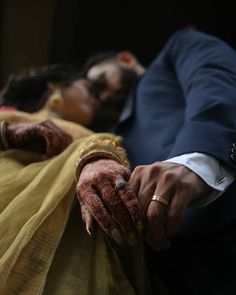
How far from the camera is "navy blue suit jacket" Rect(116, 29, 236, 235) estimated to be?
0.69 meters

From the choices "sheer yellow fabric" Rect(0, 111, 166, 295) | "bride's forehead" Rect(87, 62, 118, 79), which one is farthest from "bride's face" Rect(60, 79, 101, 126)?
"sheer yellow fabric" Rect(0, 111, 166, 295)

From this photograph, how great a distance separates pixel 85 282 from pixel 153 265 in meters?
0.16

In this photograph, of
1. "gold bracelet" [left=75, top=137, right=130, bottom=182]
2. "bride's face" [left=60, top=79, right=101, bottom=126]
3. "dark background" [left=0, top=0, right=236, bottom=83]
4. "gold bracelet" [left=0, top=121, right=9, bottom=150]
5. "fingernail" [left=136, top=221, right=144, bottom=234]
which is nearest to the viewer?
"fingernail" [left=136, top=221, right=144, bottom=234]

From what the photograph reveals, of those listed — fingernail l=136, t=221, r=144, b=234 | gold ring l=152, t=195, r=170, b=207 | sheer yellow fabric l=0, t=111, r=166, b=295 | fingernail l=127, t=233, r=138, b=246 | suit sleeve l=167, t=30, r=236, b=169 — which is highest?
suit sleeve l=167, t=30, r=236, b=169

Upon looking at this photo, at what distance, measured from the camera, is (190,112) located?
29.7 inches

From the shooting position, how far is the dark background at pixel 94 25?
1.69 m

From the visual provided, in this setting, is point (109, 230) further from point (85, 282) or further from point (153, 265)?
point (153, 265)

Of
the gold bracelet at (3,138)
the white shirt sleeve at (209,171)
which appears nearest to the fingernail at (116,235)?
the white shirt sleeve at (209,171)

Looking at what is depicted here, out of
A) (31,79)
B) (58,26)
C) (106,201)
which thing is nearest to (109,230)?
(106,201)

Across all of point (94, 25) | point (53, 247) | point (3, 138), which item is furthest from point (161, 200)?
point (94, 25)

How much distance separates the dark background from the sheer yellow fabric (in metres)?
1.03

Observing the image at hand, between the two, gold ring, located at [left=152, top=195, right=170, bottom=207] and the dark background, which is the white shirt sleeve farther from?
the dark background

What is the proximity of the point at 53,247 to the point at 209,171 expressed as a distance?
0.25 metres

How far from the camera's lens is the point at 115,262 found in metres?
0.70
